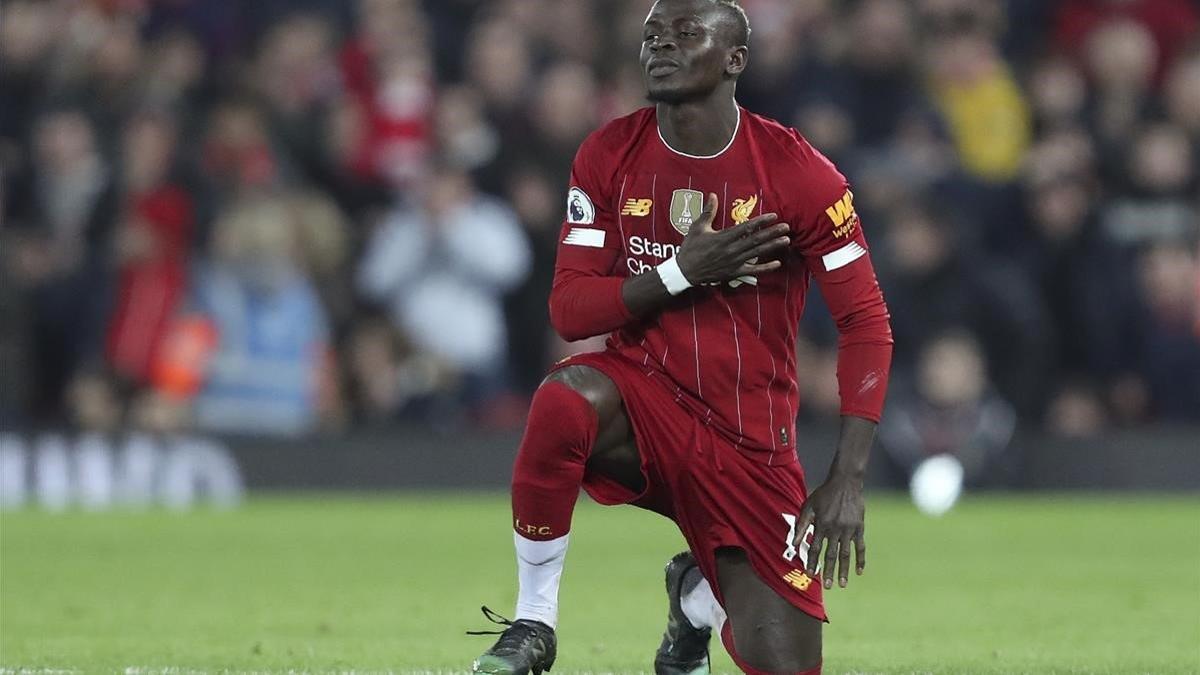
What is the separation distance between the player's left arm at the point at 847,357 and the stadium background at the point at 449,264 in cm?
715

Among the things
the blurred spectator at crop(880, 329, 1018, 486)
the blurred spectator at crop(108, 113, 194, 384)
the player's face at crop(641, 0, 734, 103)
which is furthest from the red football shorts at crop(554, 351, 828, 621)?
the blurred spectator at crop(108, 113, 194, 384)

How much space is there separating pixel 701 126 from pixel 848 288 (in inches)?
25.2

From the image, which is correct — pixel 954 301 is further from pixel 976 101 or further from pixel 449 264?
pixel 449 264

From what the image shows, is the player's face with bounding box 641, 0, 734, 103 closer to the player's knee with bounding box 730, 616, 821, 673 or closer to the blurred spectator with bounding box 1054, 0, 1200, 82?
the player's knee with bounding box 730, 616, 821, 673

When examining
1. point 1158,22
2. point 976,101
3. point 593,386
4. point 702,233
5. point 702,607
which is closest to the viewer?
point 702,233

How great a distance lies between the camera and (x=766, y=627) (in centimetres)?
614

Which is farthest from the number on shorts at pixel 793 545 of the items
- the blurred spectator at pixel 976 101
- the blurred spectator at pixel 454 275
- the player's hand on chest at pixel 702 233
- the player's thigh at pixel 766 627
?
the blurred spectator at pixel 976 101

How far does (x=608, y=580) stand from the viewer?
1014cm

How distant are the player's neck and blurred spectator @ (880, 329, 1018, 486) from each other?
773 cm

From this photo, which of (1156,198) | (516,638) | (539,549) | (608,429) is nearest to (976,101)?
(1156,198)

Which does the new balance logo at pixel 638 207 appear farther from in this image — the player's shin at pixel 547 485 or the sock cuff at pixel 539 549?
the sock cuff at pixel 539 549

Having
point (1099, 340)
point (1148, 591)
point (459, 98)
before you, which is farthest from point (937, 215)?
point (1148, 591)

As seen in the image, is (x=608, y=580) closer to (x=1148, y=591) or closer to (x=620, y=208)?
(x=1148, y=591)

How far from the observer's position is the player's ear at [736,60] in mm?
6266
